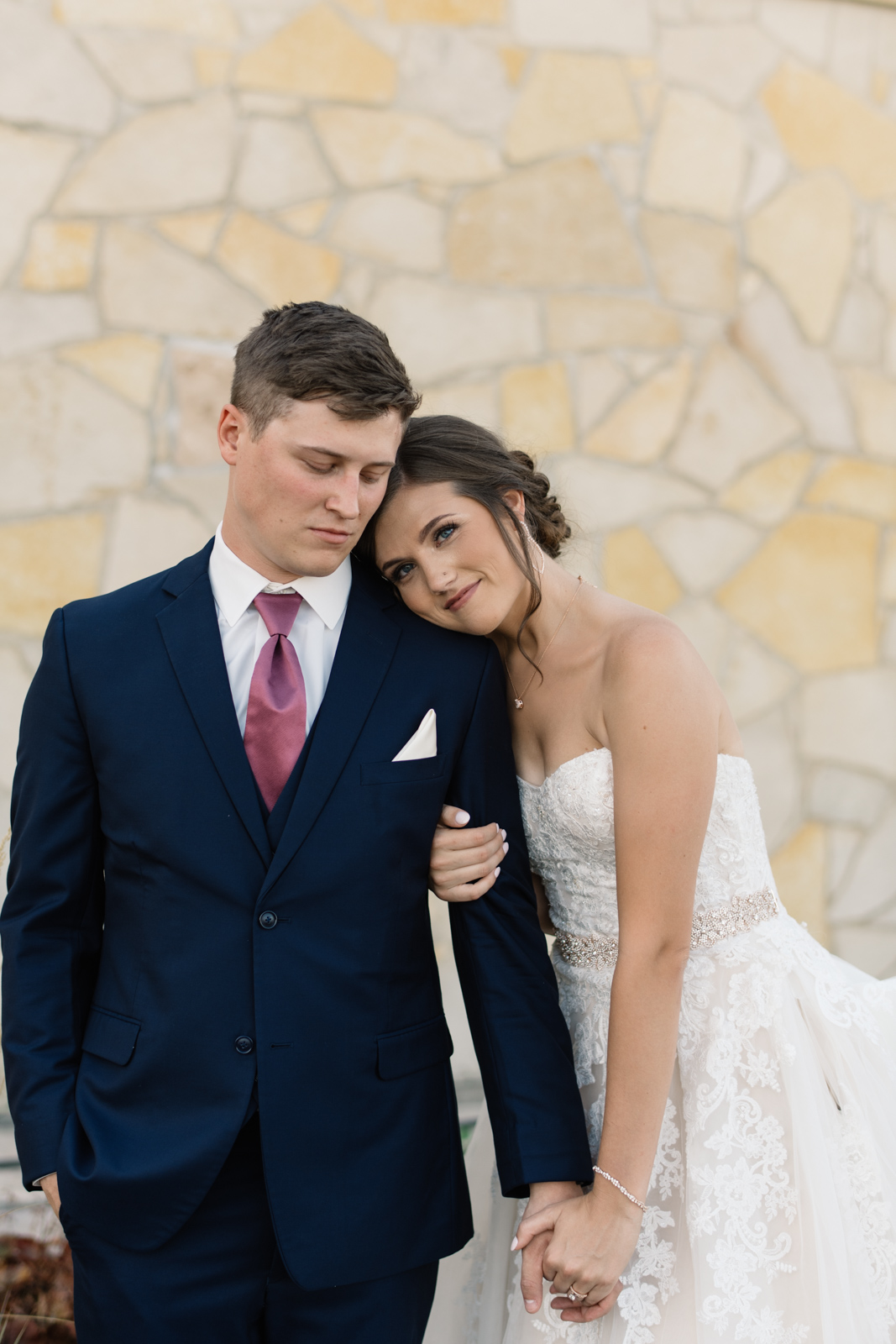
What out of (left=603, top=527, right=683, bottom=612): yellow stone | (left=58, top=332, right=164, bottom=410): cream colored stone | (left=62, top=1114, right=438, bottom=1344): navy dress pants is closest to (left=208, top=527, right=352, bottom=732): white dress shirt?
(left=62, top=1114, right=438, bottom=1344): navy dress pants

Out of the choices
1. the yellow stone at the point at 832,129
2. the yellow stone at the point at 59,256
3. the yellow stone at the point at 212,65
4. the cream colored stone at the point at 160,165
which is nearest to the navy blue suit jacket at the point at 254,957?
the yellow stone at the point at 59,256

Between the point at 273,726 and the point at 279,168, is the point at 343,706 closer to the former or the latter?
the point at 273,726

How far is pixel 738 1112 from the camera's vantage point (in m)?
1.79

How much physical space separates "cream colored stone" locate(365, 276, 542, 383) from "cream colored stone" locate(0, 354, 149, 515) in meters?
0.97

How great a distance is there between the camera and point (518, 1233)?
1.66 meters

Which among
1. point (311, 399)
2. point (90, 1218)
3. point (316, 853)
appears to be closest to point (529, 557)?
point (311, 399)

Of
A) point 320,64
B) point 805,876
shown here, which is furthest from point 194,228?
point 805,876

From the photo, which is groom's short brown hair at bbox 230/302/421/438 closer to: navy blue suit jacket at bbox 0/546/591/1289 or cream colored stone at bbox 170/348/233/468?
navy blue suit jacket at bbox 0/546/591/1289

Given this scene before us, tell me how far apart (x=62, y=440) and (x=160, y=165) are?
990 mm

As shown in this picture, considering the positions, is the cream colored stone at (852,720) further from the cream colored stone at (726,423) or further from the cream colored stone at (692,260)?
the cream colored stone at (692,260)

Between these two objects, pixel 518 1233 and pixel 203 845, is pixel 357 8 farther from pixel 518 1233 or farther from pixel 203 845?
pixel 518 1233

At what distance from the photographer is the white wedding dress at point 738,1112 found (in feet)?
5.58

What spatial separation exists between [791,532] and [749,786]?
248 centimetres

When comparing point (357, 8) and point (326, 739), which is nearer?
point (326, 739)
